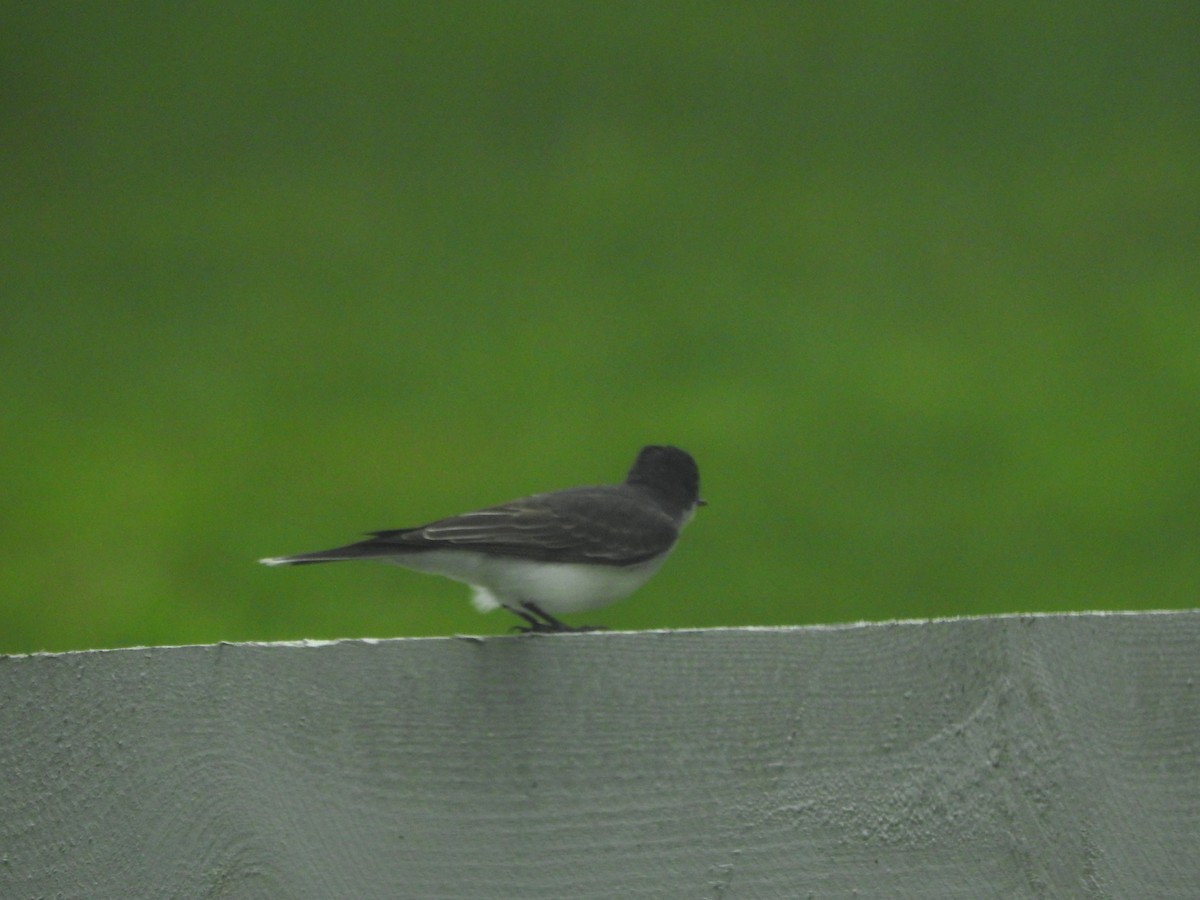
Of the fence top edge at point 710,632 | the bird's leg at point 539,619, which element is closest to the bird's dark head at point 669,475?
the bird's leg at point 539,619

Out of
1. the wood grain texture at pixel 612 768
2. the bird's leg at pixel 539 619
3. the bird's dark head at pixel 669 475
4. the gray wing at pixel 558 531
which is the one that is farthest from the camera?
the bird's dark head at pixel 669 475

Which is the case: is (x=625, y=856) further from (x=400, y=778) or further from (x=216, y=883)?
(x=216, y=883)

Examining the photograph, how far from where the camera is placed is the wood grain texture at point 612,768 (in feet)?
5.99

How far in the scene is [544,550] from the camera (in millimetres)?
3102

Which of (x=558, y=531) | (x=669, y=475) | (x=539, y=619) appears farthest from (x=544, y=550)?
(x=669, y=475)

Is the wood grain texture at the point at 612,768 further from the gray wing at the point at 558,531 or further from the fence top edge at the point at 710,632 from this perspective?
the gray wing at the point at 558,531

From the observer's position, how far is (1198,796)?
2004 mm

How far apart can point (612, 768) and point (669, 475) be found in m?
1.89

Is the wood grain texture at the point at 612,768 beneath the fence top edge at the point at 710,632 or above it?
beneath

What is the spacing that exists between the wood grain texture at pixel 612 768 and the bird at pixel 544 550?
97cm

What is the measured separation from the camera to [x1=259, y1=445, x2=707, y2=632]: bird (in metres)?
3.00

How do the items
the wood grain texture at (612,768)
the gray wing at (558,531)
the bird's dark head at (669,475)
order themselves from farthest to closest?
the bird's dark head at (669,475), the gray wing at (558,531), the wood grain texture at (612,768)

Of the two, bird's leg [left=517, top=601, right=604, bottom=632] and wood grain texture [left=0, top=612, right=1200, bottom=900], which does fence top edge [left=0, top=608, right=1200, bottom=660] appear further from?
bird's leg [left=517, top=601, right=604, bottom=632]

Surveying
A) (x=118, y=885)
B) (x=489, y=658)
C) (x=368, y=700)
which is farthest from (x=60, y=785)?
(x=489, y=658)
